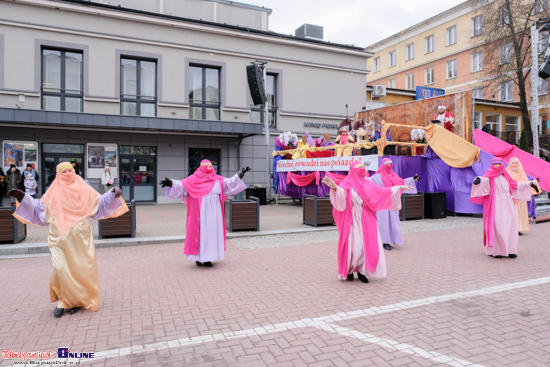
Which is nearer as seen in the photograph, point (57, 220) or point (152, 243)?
point (57, 220)

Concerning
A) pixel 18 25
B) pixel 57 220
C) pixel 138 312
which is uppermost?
pixel 18 25

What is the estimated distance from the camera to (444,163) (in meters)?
13.6

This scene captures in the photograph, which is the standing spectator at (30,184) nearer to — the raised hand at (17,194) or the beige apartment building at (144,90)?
the beige apartment building at (144,90)

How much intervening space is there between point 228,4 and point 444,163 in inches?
636

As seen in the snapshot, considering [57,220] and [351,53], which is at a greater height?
[351,53]

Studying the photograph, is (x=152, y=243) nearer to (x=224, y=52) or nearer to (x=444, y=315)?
(x=444, y=315)

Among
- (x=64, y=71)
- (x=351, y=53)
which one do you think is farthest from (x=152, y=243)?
(x=351, y=53)

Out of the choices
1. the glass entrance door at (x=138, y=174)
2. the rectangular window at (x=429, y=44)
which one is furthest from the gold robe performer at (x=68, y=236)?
the rectangular window at (x=429, y=44)

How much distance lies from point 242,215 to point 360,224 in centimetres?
507

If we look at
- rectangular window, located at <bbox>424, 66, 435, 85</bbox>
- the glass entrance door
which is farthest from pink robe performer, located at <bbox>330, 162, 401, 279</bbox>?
rectangular window, located at <bbox>424, 66, 435, 85</bbox>

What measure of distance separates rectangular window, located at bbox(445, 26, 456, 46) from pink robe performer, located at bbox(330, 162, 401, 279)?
116 feet

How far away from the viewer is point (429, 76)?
37969 millimetres

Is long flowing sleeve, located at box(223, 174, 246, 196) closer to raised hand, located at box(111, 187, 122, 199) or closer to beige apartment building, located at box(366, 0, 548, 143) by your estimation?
raised hand, located at box(111, 187, 122, 199)

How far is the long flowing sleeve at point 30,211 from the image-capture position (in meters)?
4.55
